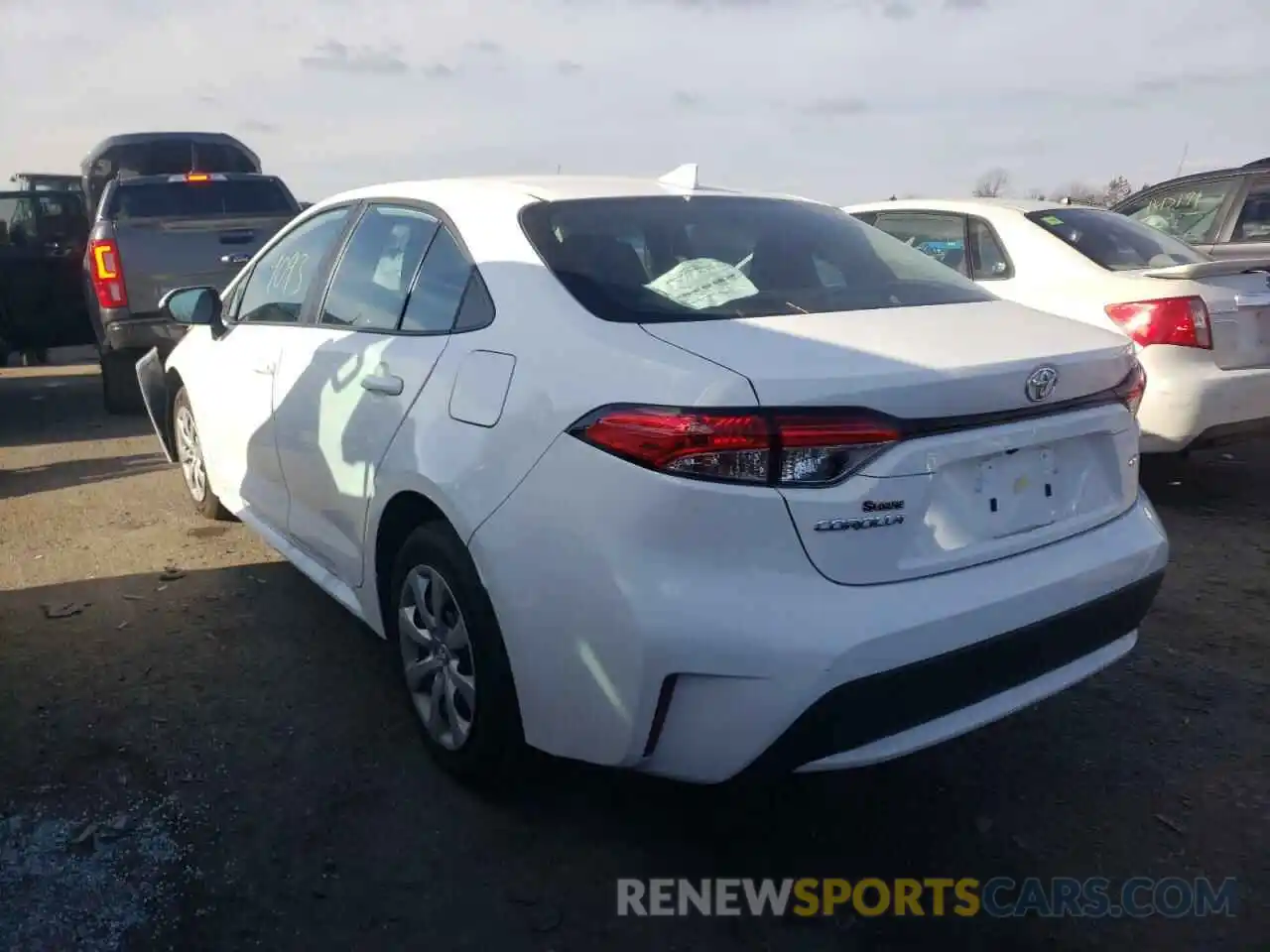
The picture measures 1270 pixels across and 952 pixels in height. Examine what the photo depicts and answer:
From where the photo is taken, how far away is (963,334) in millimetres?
2566

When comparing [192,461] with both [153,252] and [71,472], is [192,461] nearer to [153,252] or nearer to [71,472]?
[71,472]

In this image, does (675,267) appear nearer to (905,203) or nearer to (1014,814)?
(1014,814)

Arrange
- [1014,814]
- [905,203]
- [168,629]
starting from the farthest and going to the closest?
[905,203], [168,629], [1014,814]

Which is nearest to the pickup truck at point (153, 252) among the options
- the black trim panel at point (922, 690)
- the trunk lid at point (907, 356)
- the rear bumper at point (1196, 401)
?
the rear bumper at point (1196, 401)

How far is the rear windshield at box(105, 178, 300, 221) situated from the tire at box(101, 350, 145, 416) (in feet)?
3.56

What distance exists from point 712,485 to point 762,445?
0.13m

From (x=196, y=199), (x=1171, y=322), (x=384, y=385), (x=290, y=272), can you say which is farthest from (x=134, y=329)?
(x=1171, y=322)

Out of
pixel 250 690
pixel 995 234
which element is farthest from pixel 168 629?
pixel 995 234

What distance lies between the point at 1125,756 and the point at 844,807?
0.87m

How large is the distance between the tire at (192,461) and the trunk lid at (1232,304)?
15.1ft

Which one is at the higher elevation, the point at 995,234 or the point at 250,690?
the point at 995,234

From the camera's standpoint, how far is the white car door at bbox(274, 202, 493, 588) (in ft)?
9.73

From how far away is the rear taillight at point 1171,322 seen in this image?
498 cm

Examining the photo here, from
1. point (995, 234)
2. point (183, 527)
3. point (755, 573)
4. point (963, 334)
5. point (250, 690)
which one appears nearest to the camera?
point (755, 573)
